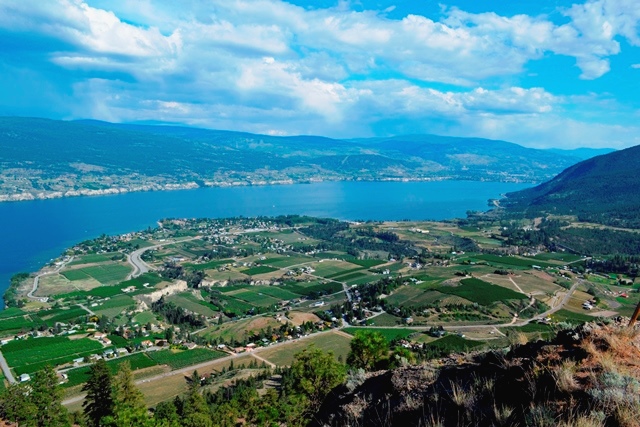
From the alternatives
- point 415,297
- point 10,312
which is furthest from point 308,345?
point 10,312

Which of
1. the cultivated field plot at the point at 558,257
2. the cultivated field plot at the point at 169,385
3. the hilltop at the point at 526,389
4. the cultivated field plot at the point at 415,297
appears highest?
the hilltop at the point at 526,389

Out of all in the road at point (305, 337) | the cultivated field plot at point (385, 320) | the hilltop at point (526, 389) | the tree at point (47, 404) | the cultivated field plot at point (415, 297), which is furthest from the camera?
the cultivated field plot at point (415, 297)

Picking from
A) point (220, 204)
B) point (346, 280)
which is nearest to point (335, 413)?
point (346, 280)

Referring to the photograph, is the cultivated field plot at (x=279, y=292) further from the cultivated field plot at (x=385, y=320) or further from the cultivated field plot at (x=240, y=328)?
the cultivated field plot at (x=385, y=320)

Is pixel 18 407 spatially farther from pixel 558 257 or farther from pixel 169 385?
pixel 558 257

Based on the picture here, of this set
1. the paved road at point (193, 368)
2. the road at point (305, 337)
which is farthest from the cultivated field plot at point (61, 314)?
the paved road at point (193, 368)

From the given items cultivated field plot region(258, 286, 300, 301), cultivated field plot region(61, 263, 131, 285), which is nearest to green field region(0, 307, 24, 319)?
cultivated field plot region(61, 263, 131, 285)

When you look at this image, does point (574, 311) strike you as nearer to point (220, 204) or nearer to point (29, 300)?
point (29, 300)
